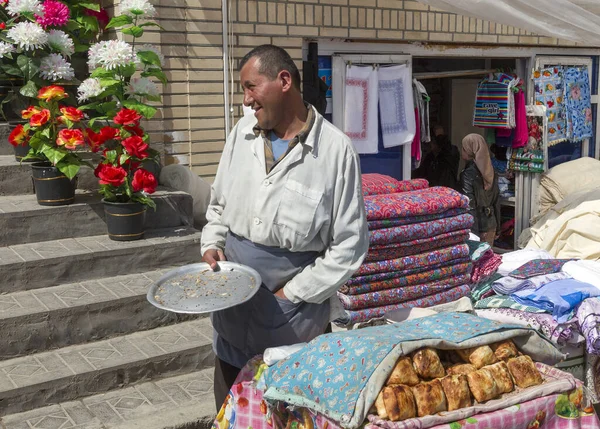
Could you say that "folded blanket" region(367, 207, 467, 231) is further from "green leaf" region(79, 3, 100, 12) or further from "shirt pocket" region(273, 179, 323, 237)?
"green leaf" region(79, 3, 100, 12)

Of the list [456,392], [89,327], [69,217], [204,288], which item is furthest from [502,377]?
[69,217]

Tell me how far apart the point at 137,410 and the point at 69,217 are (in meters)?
1.65

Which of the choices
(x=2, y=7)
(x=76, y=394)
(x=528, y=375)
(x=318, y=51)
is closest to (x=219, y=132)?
(x=318, y=51)

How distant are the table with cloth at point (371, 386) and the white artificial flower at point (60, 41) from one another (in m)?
3.26

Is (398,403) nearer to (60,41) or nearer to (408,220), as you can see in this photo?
(408,220)

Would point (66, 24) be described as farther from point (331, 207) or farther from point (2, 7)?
point (331, 207)

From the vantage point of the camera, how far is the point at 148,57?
16.4ft

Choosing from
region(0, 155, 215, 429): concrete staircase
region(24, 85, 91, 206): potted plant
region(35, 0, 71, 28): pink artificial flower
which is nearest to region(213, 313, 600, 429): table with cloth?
region(0, 155, 215, 429): concrete staircase

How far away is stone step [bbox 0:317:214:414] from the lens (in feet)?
12.7

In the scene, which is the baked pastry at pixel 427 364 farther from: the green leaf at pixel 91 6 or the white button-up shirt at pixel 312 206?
the green leaf at pixel 91 6

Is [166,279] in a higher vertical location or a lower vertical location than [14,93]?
lower

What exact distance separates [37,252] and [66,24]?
5.79 ft

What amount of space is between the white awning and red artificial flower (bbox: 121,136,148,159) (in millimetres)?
2156

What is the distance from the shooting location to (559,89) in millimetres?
→ 8836
